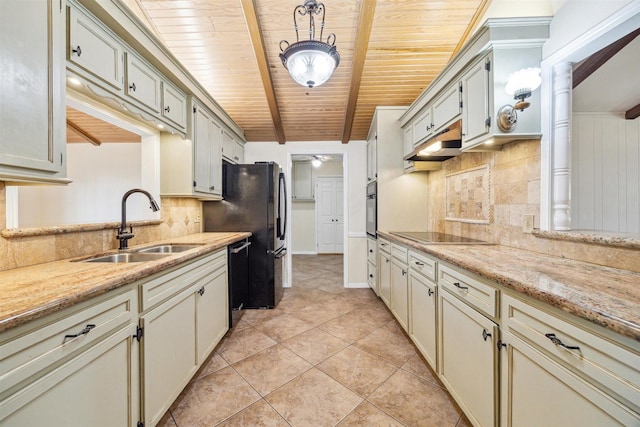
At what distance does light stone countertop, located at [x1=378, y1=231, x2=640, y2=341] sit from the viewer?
0.68 m

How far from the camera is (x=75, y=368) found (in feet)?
2.84

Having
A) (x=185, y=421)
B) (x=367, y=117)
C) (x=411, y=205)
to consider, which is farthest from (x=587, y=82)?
(x=185, y=421)

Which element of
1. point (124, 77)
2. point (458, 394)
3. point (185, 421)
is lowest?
point (185, 421)

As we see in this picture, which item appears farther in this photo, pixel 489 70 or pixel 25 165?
pixel 489 70

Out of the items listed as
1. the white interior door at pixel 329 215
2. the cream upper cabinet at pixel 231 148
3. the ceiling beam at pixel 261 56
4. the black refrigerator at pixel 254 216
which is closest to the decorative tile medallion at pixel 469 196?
the black refrigerator at pixel 254 216

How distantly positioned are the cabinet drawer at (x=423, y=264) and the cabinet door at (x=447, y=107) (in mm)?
1155

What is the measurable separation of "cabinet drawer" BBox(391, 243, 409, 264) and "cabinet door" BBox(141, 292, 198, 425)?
1.72m

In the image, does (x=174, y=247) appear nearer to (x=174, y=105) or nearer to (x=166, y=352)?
(x=166, y=352)

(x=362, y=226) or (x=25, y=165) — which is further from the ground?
(x=25, y=165)

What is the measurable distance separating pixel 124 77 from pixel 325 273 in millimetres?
A: 4076

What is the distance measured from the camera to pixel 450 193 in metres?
2.64

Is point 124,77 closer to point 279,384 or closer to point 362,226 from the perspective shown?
point 279,384

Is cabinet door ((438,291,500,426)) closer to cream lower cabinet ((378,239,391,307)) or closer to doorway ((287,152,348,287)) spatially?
cream lower cabinet ((378,239,391,307))

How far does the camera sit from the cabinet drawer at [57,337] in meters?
0.68
